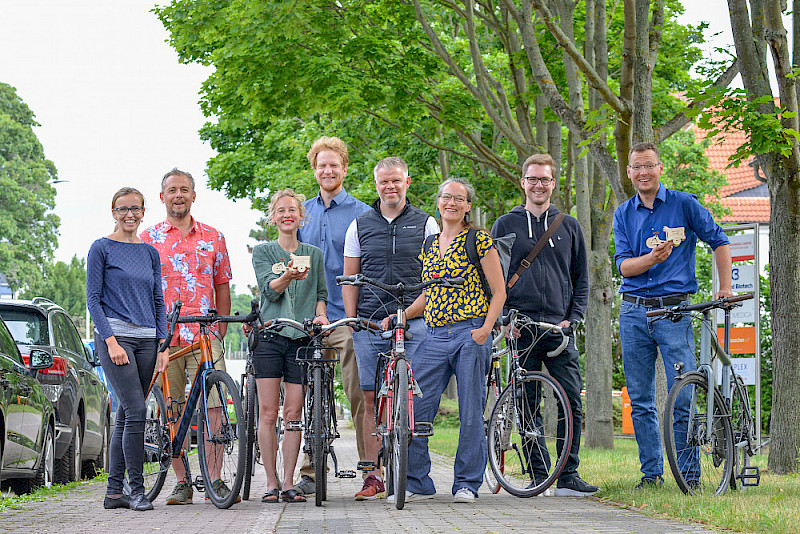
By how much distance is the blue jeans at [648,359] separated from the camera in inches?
325

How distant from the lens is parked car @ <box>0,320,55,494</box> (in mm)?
9078

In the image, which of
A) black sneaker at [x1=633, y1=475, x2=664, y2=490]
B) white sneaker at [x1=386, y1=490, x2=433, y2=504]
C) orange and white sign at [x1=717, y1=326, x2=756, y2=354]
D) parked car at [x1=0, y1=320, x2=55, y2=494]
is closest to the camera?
white sneaker at [x1=386, y1=490, x2=433, y2=504]

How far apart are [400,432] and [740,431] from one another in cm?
240

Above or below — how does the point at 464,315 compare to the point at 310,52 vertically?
below

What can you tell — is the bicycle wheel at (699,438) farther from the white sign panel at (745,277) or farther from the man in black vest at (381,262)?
the white sign panel at (745,277)

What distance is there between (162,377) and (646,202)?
12.5 feet

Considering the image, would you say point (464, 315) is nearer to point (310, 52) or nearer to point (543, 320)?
point (543, 320)

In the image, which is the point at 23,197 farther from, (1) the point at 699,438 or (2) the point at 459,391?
(1) the point at 699,438

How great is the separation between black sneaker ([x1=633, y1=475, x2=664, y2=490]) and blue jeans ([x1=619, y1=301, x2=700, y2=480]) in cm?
3

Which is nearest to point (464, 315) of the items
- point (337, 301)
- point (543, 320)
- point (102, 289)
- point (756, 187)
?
point (543, 320)

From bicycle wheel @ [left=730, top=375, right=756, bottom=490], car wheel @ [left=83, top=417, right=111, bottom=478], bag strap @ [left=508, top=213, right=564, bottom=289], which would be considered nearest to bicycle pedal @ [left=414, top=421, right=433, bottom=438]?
bag strap @ [left=508, top=213, right=564, bottom=289]

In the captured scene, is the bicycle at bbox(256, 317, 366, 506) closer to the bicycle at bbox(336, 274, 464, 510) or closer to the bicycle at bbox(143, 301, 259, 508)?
the bicycle at bbox(336, 274, 464, 510)

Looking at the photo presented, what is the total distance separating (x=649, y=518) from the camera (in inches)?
279

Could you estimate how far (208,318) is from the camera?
27.1 ft
